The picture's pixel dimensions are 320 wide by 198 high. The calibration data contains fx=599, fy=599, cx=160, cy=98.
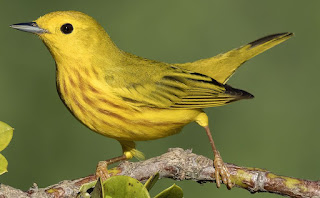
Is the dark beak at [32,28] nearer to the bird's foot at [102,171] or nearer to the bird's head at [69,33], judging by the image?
the bird's head at [69,33]

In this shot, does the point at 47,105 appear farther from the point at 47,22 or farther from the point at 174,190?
the point at 174,190

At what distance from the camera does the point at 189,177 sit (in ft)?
9.91

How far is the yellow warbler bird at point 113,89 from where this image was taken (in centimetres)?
367

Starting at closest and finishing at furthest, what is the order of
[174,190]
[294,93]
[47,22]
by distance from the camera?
[174,190] → [47,22] → [294,93]

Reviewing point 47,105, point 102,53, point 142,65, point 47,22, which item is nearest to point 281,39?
point 142,65

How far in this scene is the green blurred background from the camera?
6.11 metres

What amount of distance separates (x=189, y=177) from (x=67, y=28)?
1.34 meters

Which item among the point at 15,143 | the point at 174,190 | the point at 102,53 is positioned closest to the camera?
the point at 174,190

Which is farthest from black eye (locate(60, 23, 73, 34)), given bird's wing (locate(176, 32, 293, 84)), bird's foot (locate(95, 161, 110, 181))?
bird's wing (locate(176, 32, 293, 84))

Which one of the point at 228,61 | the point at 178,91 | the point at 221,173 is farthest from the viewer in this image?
the point at 228,61

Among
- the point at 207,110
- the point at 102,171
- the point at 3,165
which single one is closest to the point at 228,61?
the point at 207,110

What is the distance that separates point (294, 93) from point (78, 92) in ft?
12.1

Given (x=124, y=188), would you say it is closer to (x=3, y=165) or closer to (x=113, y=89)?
(x=3, y=165)

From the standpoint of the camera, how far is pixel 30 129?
630 cm
